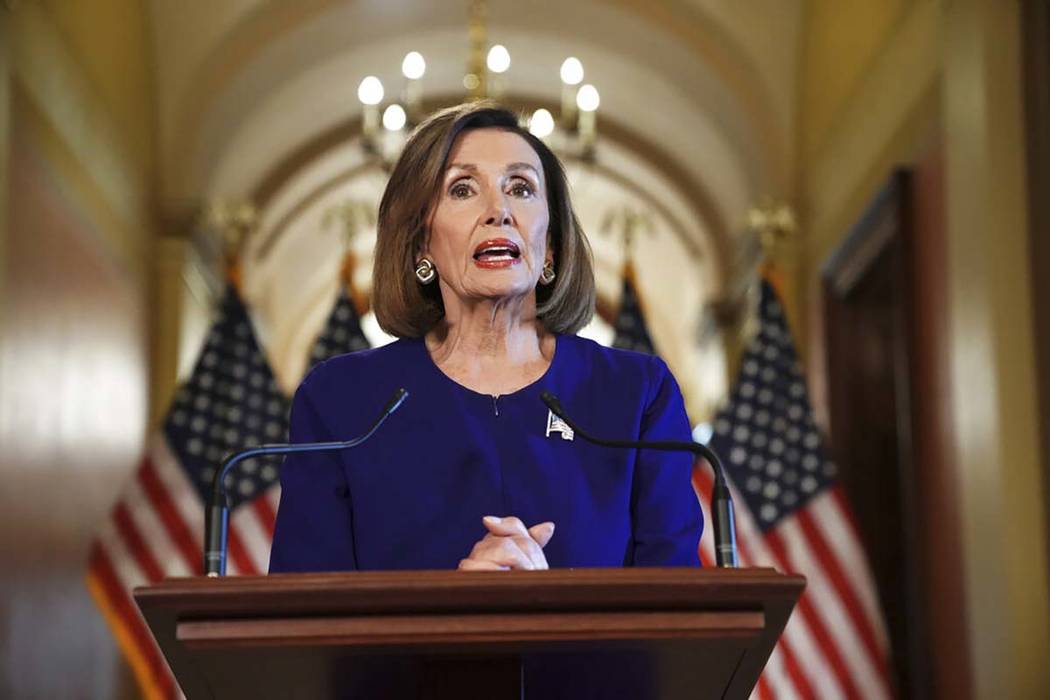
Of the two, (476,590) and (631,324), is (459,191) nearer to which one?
(476,590)

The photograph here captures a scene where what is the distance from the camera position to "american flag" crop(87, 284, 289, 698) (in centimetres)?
617

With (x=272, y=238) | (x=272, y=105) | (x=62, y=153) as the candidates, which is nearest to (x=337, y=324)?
(x=62, y=153)

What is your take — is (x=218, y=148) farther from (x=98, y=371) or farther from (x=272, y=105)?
(x=98, y=371)

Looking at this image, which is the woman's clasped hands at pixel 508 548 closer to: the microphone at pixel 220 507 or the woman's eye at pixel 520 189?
the microphone at pixel 220 507

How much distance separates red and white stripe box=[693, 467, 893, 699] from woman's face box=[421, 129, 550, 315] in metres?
3.59

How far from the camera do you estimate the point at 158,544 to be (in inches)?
247

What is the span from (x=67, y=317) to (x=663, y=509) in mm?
5213

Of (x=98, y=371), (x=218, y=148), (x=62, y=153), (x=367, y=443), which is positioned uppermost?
(x=218, y=148)

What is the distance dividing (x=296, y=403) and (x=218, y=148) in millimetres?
7775

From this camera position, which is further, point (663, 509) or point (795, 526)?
point (795, 526)

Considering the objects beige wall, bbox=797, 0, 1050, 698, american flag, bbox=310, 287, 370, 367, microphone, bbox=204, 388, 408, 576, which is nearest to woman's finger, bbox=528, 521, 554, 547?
microphone, bbox=204, 388, 408, 576

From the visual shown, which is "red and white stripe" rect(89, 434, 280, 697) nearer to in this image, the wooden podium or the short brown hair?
the short brown hair

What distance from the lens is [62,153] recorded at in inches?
276

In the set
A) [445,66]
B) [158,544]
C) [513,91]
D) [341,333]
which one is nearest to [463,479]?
[158,544]
